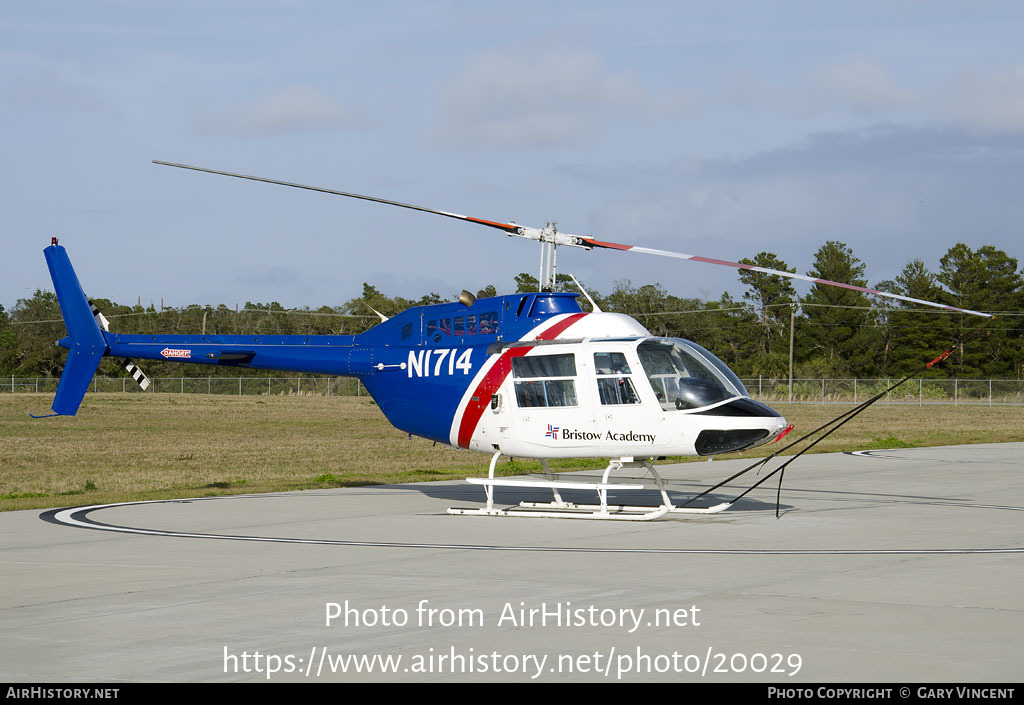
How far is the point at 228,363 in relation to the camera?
817 inches

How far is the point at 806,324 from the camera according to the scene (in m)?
103

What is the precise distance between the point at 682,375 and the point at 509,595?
22.9ft

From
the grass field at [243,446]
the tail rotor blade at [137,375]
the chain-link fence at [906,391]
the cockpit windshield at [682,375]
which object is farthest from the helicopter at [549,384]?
the chain-link fence at [906,391]

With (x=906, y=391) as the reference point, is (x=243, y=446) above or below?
below

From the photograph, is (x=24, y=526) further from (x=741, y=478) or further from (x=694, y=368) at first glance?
(x=741, y=478)

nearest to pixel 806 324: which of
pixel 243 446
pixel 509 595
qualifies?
pixel 243 446

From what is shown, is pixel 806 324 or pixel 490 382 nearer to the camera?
pixel 490 382

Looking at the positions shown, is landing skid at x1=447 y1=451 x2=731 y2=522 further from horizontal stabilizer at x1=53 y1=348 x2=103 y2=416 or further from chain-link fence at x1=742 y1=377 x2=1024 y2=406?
chain-link fence at x1=742 y1=377 x2=1024 y2=406

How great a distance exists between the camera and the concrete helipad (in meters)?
7.36

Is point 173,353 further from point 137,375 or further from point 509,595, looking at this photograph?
point 509,595

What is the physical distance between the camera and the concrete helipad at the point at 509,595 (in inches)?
290

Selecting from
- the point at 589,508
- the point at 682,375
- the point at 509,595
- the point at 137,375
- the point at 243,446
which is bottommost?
the point at 243,446

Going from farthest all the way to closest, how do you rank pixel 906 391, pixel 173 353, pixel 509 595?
1. pixel 906 391
2. pixel 173 353
3. pixel 509 595
